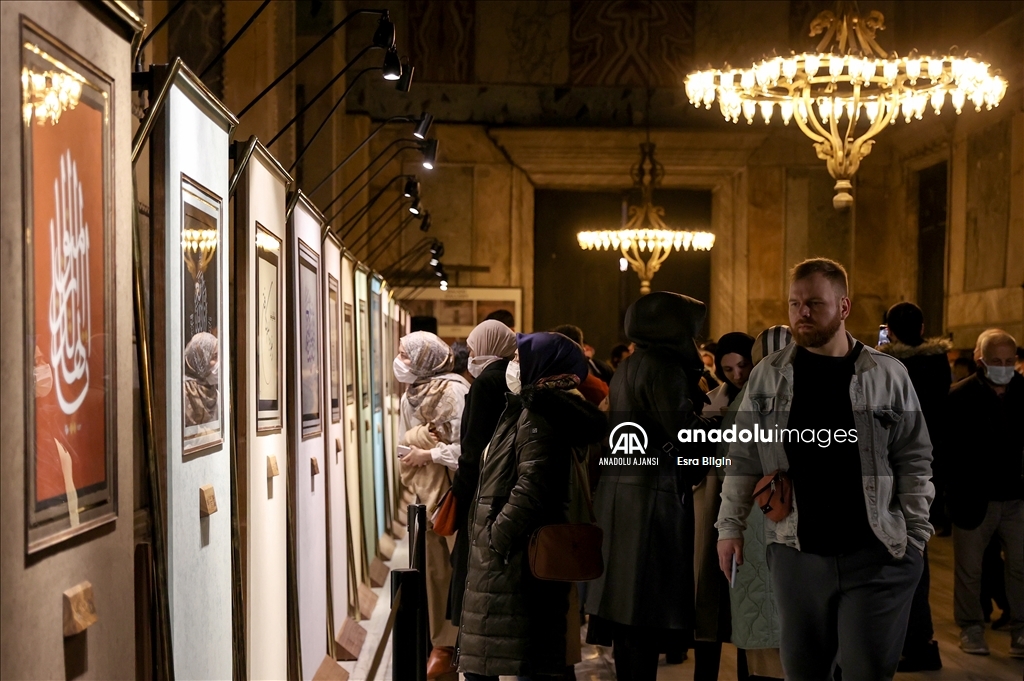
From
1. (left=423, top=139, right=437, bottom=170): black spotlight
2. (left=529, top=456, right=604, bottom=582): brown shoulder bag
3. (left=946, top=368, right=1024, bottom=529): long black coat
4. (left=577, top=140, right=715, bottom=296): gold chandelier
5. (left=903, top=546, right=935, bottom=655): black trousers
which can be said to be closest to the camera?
(left=529, top=456, right=604, bottom=582): brown shoulder bag

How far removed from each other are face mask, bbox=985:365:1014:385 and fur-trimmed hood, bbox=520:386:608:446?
3.93 m

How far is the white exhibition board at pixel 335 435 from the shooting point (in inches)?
273

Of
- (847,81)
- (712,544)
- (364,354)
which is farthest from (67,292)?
(847,81)

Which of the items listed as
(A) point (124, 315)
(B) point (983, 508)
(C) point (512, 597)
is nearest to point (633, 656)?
(C) point (512, 597)

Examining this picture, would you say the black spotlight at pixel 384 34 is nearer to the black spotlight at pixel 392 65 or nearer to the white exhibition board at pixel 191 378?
the black spotlight at pixel 392 65

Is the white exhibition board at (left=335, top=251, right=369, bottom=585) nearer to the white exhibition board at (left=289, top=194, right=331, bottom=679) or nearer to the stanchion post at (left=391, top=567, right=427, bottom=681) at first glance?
the white exhibition board at (left=289, top=194, right=331, bottom=679)

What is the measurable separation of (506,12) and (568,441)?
1649cm

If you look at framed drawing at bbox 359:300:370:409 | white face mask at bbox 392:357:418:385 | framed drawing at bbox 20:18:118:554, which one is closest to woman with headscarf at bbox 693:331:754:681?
white face mask at bbox 392:357:418:385

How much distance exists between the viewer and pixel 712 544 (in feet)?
17.4

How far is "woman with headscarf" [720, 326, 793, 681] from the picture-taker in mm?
4832

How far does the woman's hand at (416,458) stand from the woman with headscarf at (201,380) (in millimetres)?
3147

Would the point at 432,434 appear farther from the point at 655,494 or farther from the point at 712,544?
the point at 655,494

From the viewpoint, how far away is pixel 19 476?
86.3 inches

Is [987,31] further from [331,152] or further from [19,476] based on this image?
[19,476]
